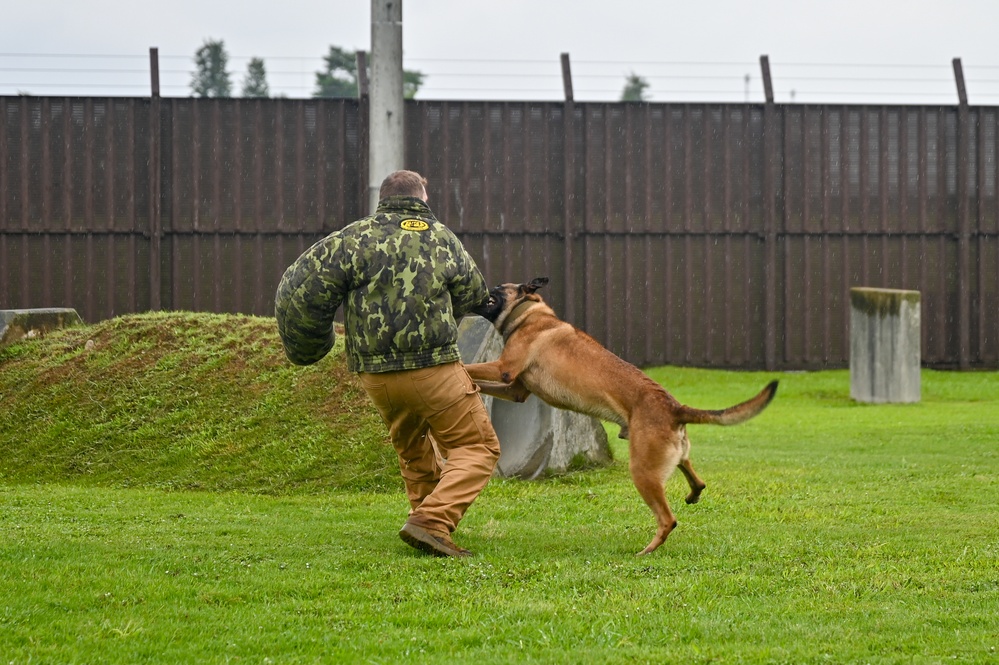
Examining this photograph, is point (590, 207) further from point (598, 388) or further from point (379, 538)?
point (379, 538)

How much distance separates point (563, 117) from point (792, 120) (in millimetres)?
4120

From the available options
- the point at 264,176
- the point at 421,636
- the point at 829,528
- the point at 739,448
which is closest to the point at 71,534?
the point at 421,636

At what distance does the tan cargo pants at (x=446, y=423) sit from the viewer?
626 cm

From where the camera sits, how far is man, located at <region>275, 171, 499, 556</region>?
615cm

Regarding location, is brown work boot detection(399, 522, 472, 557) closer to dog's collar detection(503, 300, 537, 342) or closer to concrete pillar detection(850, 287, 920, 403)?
dog's collar detection(503, 300, 537, 342)

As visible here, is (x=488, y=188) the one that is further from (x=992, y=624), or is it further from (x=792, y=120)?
(x=992, y=624)

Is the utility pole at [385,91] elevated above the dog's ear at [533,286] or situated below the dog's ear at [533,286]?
above

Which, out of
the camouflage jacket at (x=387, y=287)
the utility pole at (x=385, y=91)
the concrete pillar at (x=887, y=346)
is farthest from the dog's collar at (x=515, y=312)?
the concrete pillar at (x=887, y=346)

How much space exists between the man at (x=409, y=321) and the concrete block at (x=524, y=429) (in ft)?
10.4

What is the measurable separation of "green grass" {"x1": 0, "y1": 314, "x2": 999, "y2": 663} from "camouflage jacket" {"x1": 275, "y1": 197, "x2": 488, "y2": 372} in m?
1.11

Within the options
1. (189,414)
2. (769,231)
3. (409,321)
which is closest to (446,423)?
(409,321)

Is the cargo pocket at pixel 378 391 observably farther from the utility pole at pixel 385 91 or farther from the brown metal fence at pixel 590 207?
the brown metal fence at pixel 590 207

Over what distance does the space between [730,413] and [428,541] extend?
1783 mm

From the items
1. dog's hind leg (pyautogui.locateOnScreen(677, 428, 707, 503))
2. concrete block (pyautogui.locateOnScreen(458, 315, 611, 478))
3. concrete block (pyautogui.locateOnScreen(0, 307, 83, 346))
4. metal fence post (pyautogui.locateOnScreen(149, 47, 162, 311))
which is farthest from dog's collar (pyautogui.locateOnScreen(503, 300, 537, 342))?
metal fence post (pyautogui.locateOnScreen(149, 47, 162, 311))
